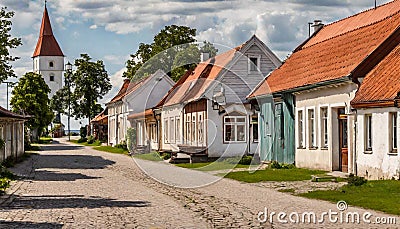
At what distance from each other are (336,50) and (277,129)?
16.0 feet

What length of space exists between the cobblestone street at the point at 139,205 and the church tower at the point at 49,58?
11329 cm

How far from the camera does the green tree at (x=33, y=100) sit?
232ft

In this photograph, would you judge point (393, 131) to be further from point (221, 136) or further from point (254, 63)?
point (254, 63)

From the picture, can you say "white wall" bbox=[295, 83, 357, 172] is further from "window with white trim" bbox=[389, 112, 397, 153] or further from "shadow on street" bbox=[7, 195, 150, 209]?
"shadow on street" bbox=[7, 195, 150, 209]

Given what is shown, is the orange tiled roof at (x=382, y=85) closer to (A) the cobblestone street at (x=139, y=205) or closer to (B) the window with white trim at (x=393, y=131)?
(B) the window with white trim at (x=393, y=131)

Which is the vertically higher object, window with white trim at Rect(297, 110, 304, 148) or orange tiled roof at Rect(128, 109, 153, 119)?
orange tiled roof at Rect(128, 109, 153, 119)

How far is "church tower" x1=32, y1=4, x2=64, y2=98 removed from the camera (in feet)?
447

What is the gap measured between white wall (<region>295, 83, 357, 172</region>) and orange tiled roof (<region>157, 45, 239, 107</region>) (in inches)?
372

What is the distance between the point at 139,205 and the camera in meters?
16.7

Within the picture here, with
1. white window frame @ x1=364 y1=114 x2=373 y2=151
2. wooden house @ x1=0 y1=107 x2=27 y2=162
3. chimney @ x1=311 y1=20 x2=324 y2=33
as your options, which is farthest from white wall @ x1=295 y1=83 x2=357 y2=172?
wooden house @ x1=0 y1=107 x2=27 y2=162

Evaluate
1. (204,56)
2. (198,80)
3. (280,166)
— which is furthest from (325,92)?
(204,56)

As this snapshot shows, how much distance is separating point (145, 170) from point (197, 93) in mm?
8287

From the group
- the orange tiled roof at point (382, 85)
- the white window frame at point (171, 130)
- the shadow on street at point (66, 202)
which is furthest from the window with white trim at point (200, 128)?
the shadow on street at point (66, 202)

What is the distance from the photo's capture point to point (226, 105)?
1494 inches
